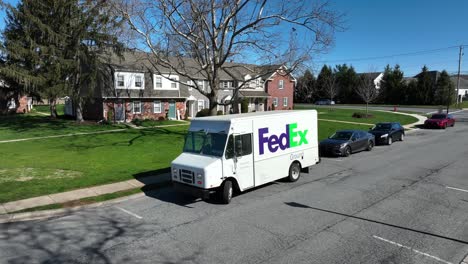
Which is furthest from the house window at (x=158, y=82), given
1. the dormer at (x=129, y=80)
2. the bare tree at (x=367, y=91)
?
the bare tree at (x=367, y=91)

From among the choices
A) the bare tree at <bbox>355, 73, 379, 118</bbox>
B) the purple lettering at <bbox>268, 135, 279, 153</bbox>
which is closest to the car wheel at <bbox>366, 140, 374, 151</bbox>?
the purple lettering at <bbox>268, 135, 279, 153</bbox>

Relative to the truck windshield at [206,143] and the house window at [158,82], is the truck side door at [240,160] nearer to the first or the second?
the truck windshield at [206,143]

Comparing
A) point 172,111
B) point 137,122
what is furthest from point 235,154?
point 172,111

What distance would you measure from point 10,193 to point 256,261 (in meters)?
8.72

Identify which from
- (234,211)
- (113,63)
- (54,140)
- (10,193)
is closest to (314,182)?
(234,211)

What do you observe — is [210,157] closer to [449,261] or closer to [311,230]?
[311,230]

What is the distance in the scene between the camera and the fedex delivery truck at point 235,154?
9602 millimetres

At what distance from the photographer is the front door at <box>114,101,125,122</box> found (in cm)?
3241

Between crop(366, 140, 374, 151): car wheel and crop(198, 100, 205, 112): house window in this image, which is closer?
crop(366, 140, 374, 151): car wheel

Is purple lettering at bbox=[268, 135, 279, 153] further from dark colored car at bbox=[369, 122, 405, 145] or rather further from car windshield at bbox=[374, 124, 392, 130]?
car windshield at bbox=[374, 124, 392, 130]

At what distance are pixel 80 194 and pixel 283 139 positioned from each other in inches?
281

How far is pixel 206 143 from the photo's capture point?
10.4 metres

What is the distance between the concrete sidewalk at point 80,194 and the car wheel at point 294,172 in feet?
15.4

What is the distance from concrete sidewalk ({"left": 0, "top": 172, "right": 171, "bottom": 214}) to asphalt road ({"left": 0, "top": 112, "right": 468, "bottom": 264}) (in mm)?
1077
